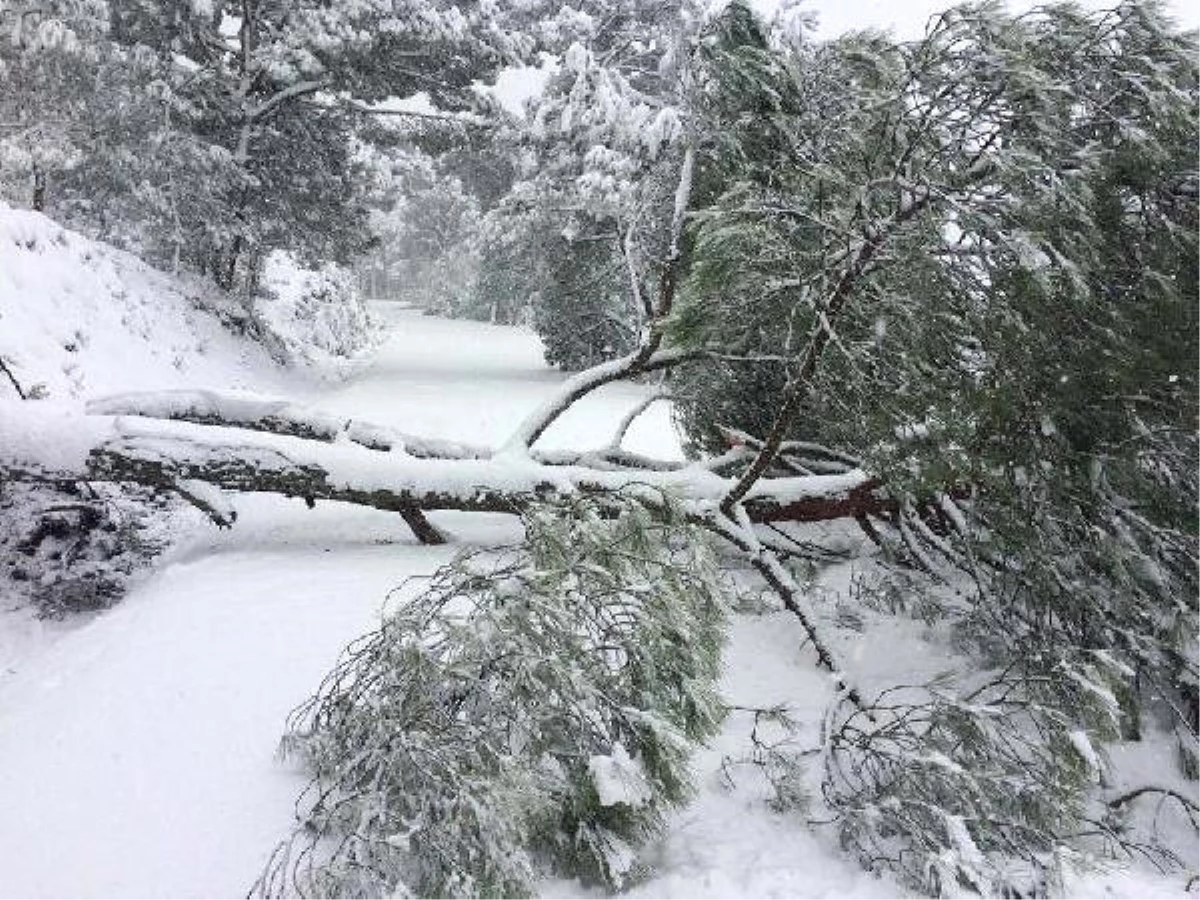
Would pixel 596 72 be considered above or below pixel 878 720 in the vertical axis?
above

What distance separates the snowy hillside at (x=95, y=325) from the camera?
805cm

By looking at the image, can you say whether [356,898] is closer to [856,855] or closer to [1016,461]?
[856,855]

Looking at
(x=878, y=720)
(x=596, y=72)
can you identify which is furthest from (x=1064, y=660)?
(x=596, y=72)

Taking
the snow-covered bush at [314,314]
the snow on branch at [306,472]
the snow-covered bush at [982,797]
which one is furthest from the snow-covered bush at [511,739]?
the snow-covered bush at [314,314]

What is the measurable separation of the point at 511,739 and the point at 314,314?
18.2 metres

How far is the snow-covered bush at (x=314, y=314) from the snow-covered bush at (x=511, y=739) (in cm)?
1286

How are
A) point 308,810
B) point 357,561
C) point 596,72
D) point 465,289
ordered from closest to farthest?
point 308,810 < point 357,561 < point 596,72 < point 465,289

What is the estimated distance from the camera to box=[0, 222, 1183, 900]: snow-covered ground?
2.56 m

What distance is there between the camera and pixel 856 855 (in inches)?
109

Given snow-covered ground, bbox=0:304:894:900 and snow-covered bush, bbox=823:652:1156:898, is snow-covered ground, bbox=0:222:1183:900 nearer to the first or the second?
snow-covered ground, bbox=0:304:894:900

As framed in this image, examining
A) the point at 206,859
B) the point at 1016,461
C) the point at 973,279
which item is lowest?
the point at 206,859

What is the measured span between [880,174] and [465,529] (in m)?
3.35

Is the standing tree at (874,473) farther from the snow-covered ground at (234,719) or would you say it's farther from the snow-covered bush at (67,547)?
the snow-covered bush at (67,547)

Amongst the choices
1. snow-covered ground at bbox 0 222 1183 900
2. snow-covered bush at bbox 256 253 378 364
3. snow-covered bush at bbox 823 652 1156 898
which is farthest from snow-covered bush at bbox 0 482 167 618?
snow-covered bush at bbox 256 253 378 364
